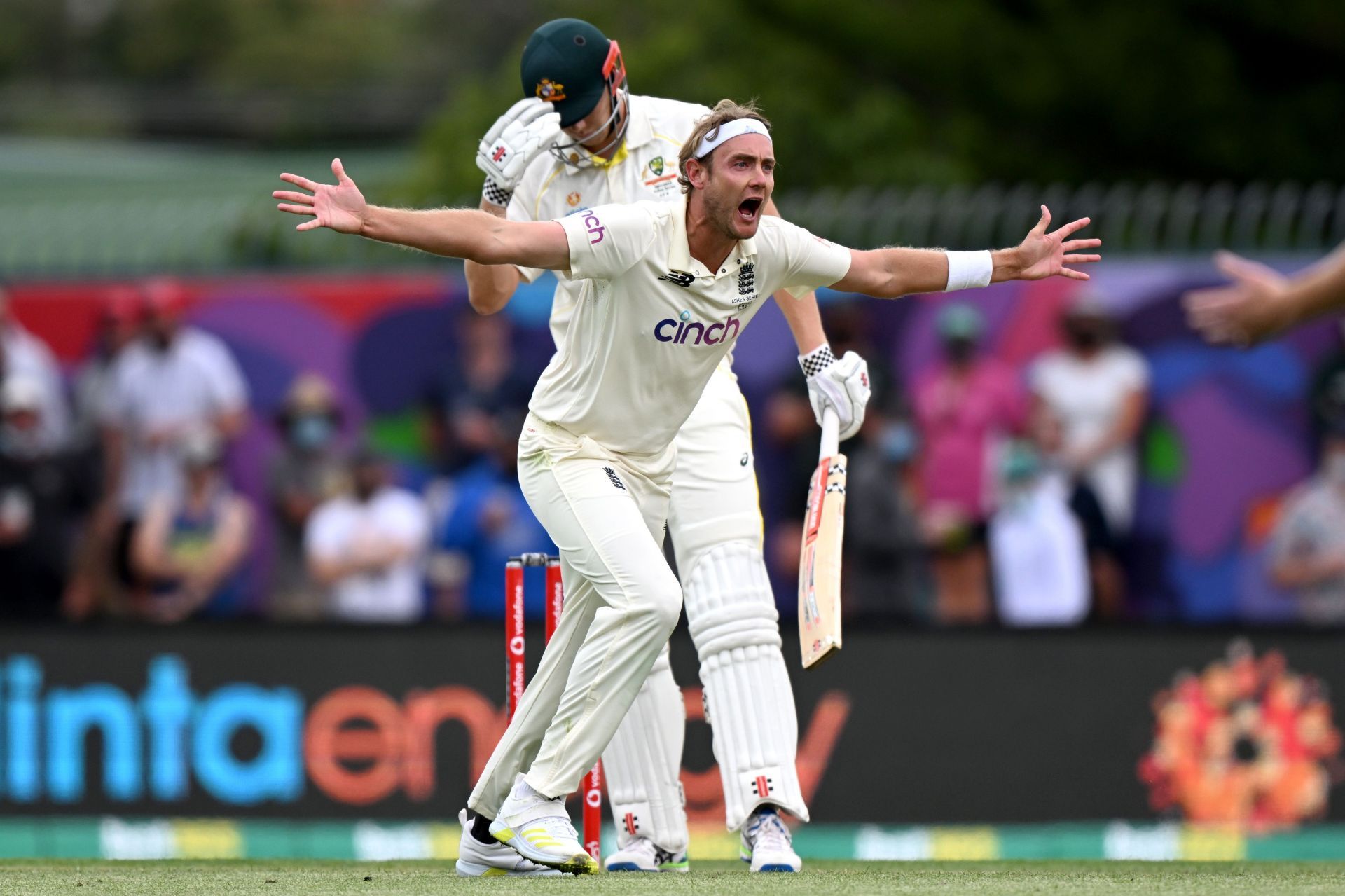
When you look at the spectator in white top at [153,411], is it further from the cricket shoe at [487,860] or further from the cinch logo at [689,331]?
the cinch logo at [689,331]

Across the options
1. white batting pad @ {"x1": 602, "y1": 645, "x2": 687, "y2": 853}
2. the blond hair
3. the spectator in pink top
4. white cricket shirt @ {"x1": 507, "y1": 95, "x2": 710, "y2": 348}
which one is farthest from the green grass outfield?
the spectator in pink top

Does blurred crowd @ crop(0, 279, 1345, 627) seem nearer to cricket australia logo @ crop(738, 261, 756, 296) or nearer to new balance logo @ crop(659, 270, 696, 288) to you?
cricket australia logo @ crop(738, 261, 756, 296)

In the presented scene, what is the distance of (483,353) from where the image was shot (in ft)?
41.8

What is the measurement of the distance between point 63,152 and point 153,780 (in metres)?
33.5

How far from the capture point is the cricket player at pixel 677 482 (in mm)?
6574

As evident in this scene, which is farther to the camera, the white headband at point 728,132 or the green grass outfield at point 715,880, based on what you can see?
the white headband at point 728,132

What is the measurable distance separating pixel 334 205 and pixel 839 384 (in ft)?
6.56

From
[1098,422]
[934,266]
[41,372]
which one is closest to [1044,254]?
[934,266]

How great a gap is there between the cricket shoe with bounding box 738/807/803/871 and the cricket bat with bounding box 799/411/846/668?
0.56 meters

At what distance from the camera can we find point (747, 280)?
244 inches

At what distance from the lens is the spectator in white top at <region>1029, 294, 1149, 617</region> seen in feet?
38.3

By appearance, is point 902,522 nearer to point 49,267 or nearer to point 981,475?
point 981,475

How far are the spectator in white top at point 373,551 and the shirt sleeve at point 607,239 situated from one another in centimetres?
645

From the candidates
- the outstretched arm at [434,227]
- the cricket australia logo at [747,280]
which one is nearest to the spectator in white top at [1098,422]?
the cricket australia logo at [747,280]
